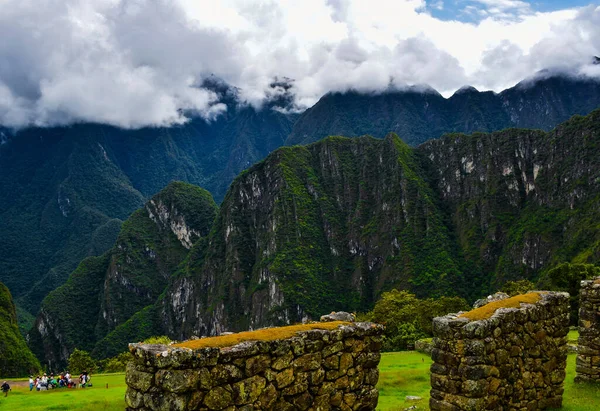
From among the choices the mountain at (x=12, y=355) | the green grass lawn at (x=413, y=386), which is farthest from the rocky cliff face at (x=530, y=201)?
the mountain at (x=12, y=355)

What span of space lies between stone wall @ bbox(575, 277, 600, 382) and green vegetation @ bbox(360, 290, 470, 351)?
31869 millimetres

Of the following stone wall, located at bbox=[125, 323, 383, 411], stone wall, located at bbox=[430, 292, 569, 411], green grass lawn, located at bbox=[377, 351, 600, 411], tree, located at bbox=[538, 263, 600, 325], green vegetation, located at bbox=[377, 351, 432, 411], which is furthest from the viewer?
tree, located at bbox=[538, 263, 600, 325]

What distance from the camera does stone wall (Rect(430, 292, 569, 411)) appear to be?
9.65 meters

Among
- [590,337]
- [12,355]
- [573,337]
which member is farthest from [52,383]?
[12,355]

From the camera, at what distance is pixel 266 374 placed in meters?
7.53

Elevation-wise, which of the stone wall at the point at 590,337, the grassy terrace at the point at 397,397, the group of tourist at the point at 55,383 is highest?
the stone wall at the point at 590,337

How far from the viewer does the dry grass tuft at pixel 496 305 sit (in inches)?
410

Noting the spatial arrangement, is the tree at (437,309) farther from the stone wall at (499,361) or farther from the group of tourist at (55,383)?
the stone wall at (499,361)

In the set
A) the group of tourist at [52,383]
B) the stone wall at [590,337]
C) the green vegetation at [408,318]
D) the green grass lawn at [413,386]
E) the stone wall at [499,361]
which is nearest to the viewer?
the stone wall at [499,361]

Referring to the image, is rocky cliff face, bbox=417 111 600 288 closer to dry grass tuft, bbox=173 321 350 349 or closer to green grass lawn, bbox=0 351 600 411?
green grass lawn, bbox=0 351 600 411

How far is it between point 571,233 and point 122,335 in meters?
178

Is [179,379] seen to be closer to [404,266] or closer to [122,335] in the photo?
[404,266]

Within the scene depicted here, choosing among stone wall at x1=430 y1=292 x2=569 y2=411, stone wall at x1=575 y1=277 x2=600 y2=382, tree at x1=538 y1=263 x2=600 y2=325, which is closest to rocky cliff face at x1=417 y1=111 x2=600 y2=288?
tree at x1=538 y1=263 x2=600 y2=325

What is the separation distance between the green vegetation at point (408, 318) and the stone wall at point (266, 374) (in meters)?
39.5
